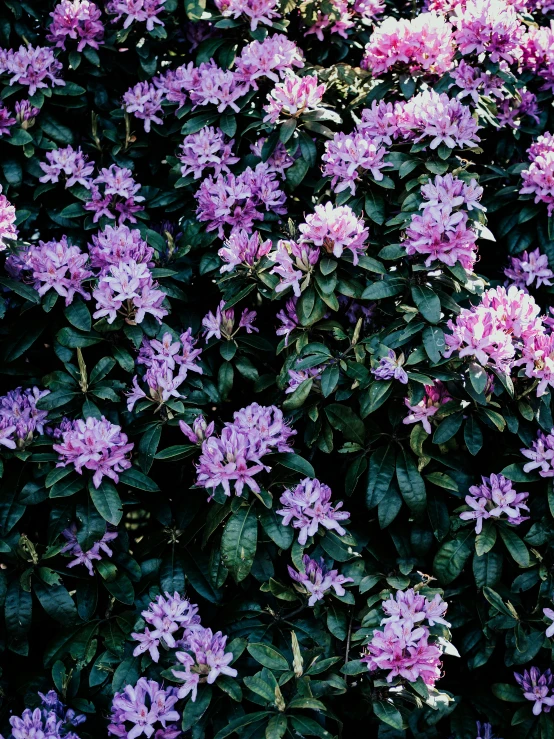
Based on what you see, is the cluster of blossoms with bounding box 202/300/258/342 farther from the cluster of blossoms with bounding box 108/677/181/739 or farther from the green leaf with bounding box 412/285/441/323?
the cluster of blossoms with bounding box 108/677/181/739

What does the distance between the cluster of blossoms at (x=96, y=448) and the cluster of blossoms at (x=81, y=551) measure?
7.4 inches

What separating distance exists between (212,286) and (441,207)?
79 cm

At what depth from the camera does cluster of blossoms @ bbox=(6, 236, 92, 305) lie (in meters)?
2.41

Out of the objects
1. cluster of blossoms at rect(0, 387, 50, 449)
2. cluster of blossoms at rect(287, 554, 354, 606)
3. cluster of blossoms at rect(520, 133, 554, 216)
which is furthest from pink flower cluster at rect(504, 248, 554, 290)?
cluster of blossoms at rect(0, 387, 50, 449)

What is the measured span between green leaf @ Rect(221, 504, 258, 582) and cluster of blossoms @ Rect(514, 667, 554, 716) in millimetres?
786

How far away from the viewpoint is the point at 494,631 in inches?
91.7

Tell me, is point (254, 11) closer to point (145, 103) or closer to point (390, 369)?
point (145, 103)

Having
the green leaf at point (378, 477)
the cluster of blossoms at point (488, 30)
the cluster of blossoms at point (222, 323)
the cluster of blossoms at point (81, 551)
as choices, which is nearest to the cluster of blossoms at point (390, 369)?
the green leaf at point (378, 477)

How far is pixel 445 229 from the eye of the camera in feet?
7.47

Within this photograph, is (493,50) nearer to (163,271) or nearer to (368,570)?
(163,271)

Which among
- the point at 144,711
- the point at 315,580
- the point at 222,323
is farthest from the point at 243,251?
the point at 144,711

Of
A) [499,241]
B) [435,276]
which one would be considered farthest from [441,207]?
[499,241]

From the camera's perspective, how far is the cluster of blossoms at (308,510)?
87.1 inches

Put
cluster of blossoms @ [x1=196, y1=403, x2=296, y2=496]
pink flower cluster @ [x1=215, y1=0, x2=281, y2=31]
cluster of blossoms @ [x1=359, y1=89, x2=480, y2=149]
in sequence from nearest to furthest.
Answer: cluster of blossoms @ [x1=196, y1=403, x2=296, y2=496] < cluster of blossoms @ [x1=359, y1=89, x2=480, y2=149] < pink flower cluster @ [x1=215, y1=0, x2=281, y2=31]
